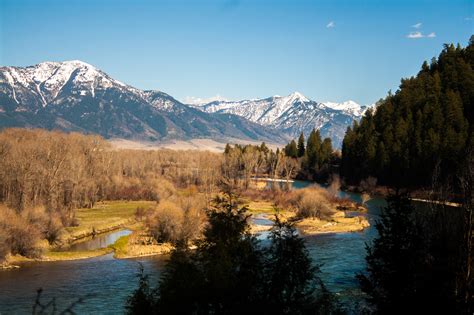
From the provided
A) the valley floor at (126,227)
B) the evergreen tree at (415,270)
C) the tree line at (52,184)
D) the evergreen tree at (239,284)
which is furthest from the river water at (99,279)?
the evergreen tree at (415,270)

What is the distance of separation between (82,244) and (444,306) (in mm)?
52439

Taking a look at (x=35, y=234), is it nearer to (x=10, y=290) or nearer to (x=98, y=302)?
(x=10, y=290)

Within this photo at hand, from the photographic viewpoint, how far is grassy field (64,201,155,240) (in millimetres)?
70125

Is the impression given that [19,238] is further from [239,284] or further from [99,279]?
[239,284]

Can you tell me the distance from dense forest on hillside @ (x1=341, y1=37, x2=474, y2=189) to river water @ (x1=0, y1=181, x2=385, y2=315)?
207 feet

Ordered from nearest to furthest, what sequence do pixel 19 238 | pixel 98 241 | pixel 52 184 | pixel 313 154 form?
pixel 19 238 → pixel 98 241 → pixel 52 184 → pixel 313 154

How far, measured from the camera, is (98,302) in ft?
124

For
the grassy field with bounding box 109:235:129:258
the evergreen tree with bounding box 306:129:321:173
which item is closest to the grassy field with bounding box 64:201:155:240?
the grassy field with bounding box 109:235:129:258

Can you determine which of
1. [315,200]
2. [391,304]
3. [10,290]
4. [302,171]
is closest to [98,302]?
[10,290]

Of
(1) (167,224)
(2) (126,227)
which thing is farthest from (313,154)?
(1) (167,224)

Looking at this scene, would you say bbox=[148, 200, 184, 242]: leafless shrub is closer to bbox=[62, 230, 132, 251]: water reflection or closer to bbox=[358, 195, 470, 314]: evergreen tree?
bbox=[62, 230, 132, 251]: water reflection

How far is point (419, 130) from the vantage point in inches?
4983

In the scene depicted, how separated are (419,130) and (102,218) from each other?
85.0 metres

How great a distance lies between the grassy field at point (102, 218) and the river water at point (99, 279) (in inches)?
651
